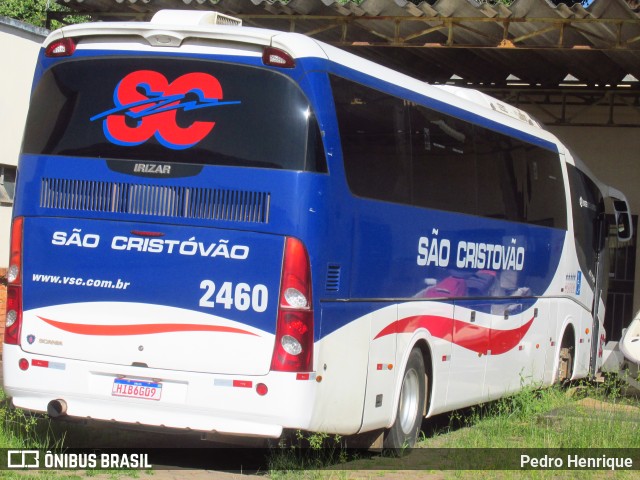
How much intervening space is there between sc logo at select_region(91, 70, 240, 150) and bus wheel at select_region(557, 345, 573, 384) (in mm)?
7981

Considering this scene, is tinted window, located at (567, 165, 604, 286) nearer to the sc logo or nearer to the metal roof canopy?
the metal roof canopy

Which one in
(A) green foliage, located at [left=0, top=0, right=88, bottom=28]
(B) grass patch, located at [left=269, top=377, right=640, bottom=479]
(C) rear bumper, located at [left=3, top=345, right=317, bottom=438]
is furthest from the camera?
(A) green foliage, located at [left=0, top=0, right=88, bottom=28]

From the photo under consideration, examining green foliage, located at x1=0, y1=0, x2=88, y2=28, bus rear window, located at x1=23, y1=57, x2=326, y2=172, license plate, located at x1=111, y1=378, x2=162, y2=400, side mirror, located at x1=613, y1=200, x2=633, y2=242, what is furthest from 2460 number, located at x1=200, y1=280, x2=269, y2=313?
green foliage, located at x1=0, y1=0, x2=88, y2=28

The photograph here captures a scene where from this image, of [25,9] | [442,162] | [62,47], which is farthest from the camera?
[25,9]

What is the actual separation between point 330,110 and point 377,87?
1.01 meters

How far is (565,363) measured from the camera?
15062 millimetres

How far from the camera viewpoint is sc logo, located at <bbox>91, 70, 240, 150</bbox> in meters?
8.38

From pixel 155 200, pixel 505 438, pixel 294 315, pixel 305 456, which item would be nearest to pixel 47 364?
pixel 155 200

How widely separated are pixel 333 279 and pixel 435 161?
231cm

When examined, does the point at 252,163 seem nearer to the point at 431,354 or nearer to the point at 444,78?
the point at 431,354

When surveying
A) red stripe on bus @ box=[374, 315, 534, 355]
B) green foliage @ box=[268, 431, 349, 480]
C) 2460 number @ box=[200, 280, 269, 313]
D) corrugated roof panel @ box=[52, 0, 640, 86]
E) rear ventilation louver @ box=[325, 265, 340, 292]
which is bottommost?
green foliage @ box=[268, 431, 349, 480]

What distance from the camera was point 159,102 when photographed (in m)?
8.45

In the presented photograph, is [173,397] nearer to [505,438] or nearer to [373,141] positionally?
[373,141]

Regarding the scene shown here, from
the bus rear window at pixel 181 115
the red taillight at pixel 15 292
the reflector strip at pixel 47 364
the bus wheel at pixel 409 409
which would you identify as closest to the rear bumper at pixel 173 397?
the reflector strip at pixel 47 364
